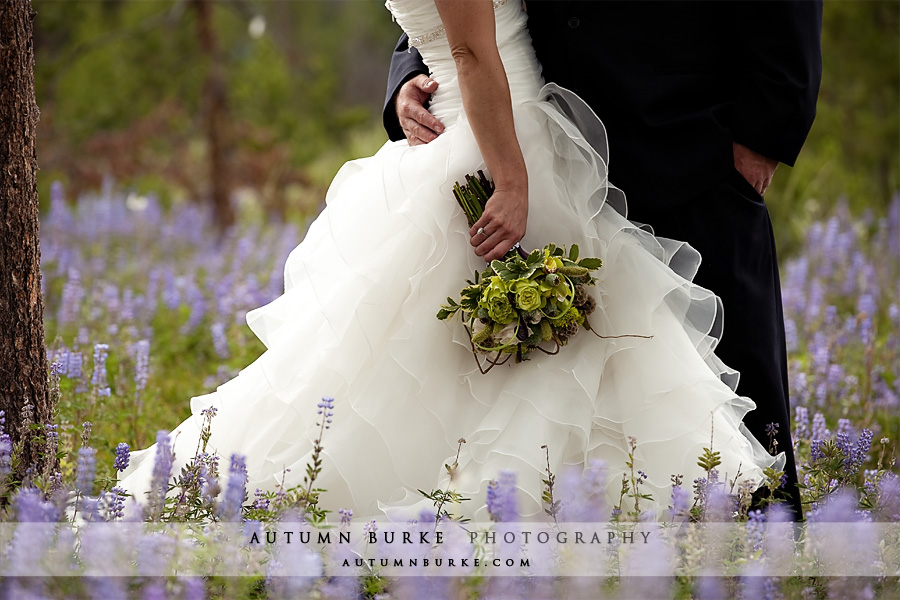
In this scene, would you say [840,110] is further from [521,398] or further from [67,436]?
[67,436]

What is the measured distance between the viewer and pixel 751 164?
2.50 m

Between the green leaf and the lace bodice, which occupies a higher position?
the lace bodice

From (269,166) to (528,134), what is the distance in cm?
900

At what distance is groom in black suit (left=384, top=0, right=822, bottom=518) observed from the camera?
240 centimetres

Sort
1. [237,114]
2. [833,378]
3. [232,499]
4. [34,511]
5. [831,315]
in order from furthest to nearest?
[237,114] < [831,315] < [833,378] < [232,499] < [34,511]

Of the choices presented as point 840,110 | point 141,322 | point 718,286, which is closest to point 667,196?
point 718,286

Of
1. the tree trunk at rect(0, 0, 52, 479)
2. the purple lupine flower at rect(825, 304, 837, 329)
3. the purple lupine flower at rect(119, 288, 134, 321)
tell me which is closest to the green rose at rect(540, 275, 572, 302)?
the tree trunk at rect(0, 0, 52, 479)

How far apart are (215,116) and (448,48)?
570 cm

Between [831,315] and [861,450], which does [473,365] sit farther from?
[831,315]

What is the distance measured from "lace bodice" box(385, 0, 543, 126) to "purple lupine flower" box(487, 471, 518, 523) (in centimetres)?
110

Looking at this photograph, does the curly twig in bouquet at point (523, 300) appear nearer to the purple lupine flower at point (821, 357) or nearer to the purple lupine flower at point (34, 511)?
the purple lupine flower at point (34, 511)

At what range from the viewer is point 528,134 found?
245 cm

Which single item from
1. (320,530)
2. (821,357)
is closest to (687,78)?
(320,530)

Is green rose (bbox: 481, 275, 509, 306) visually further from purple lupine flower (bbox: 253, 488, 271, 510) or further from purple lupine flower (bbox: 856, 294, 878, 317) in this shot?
purple lupine flower (bbox: 856, 294, 878, 317)
